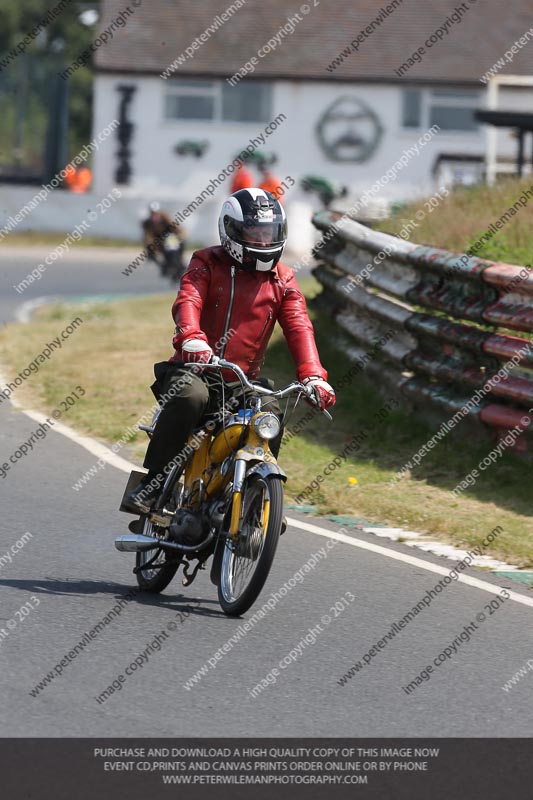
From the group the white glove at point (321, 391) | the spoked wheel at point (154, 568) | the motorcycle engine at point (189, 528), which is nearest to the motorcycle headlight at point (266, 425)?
the white glove at point (321, 391)

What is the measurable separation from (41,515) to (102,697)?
3.54 meters

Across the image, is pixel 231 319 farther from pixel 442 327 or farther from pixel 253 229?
pixel 442 327

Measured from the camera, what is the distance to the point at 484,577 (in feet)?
27.4

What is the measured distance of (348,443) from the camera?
1173cm

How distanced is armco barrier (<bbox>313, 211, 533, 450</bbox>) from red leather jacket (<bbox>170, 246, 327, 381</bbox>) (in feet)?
9.53


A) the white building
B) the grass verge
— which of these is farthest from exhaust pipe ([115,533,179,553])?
the white building

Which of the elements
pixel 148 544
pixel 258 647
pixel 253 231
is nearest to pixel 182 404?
pixel 148 544

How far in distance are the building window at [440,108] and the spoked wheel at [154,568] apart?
4005cm

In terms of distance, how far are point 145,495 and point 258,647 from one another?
1290 millimetres

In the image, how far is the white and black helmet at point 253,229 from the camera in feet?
24.2

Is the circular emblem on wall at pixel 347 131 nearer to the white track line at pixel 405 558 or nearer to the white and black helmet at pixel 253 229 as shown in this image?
the white track line at pixel 405 558

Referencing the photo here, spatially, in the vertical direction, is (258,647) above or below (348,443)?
above

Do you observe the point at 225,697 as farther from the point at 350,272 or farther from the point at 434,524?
the point at 350,272

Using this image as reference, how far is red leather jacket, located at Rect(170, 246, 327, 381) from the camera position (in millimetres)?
7508
